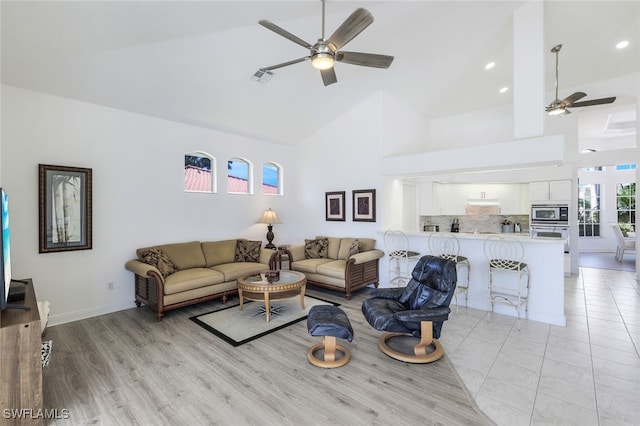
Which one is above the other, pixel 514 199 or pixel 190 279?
pixel 514 199

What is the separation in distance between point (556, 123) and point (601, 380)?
614cm

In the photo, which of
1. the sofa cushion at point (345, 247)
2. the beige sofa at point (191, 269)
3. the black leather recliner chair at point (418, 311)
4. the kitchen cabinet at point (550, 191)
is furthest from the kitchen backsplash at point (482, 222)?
the beige sofa at point (191, 269)

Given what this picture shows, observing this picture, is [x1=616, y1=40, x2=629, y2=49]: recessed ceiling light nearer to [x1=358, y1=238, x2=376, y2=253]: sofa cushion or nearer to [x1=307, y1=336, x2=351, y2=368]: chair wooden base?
[x1=358, y1=238, x2=376, y2=253]: sofa cushion

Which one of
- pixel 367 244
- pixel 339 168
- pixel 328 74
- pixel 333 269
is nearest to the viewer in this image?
pixel 328 74

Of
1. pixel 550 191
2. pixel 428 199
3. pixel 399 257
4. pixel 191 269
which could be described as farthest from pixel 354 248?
pixel 550 191

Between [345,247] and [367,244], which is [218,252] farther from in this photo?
[367,244]

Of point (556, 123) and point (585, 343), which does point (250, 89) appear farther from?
point (556, 123)

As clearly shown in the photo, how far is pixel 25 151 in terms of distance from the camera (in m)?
3.75

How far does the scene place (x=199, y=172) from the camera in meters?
5.66

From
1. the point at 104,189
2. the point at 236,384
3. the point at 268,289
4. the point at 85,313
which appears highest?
the point at 104,189

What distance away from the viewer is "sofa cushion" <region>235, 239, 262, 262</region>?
568 centimetres

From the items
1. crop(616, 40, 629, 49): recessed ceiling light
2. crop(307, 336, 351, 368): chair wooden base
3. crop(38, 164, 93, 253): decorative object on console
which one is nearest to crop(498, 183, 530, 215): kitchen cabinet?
crop(616, 40, 629, 49): recessed ceiling light

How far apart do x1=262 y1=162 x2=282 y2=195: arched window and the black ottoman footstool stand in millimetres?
4241

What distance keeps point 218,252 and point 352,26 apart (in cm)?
427
